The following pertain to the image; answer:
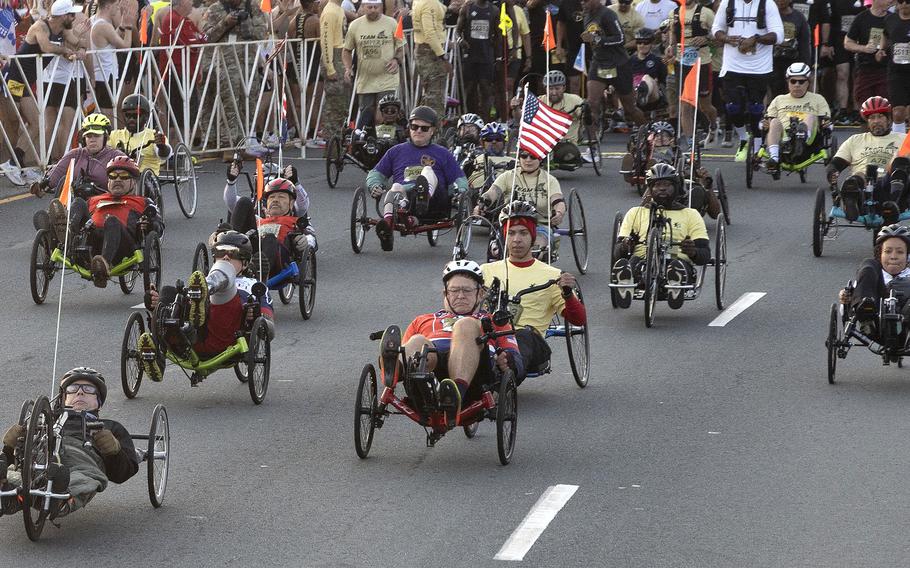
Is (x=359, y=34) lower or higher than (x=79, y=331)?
higher

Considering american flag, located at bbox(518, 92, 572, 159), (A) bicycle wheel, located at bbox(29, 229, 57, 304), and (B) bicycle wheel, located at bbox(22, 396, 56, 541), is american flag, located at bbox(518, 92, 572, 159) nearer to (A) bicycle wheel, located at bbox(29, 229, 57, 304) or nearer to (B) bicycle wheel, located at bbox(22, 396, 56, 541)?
(A) bicycle wheel, located at bbox(29, 229, 57, 304)

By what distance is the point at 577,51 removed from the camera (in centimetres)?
2914

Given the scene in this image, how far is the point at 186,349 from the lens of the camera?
40.6 ft

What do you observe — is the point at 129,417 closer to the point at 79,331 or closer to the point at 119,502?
the point at 119,502

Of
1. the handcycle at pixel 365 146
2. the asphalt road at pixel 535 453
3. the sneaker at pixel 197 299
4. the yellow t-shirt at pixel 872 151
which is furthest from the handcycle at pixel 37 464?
the handcycle at pixel 365 146

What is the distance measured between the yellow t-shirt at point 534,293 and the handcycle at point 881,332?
6.75 feet

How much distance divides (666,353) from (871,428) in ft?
9.20

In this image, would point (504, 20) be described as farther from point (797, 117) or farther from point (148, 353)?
point (148, 353)

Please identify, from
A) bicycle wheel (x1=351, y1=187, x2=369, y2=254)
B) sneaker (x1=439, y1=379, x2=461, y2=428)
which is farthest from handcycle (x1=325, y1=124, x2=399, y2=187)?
sneaker (x1=439, y1=379, x2=461, y2=428)

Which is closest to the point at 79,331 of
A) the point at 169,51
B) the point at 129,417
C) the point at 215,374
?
the point at 215,374

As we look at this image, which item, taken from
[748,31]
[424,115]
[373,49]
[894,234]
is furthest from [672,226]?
[373,49]

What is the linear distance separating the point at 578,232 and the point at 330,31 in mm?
9167

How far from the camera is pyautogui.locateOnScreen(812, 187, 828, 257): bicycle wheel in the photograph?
18.3 metres

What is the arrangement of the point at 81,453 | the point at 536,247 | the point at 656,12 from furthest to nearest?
the point at 656,12
the point at 536,247
the point at 81,453
